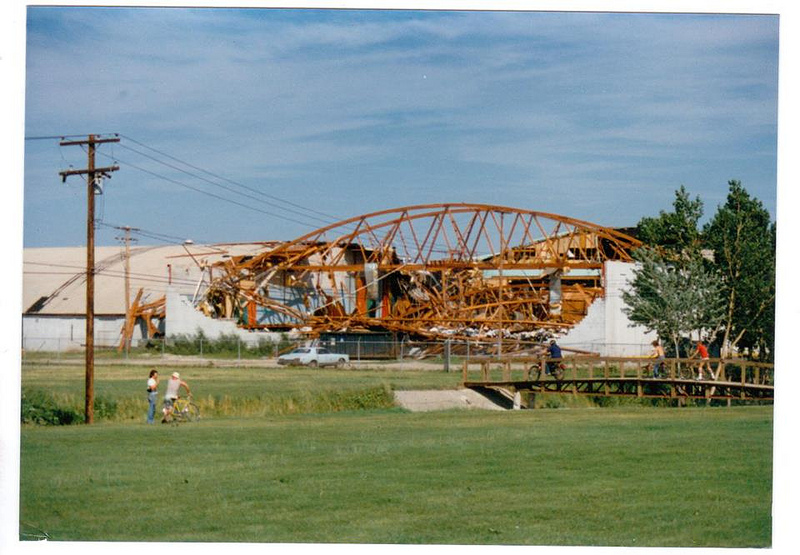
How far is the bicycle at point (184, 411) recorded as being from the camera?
2903cm

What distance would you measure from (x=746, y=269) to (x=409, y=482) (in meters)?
18.9

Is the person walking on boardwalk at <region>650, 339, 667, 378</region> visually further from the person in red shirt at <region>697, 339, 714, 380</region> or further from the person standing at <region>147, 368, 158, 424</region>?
the person standing at <region>147, 368, 158, 424</region>

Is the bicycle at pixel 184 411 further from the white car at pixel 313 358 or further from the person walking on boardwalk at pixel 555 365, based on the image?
the white car at pixel 313 358

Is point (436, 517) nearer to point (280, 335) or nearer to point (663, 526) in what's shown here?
point (663, 526)

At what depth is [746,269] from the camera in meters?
35.0

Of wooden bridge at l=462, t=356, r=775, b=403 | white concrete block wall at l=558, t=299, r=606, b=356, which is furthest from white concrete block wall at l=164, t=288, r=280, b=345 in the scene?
wooden bridge at l=462, t=356, r=775, b=403

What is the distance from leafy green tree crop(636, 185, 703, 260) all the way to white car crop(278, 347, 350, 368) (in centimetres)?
1770


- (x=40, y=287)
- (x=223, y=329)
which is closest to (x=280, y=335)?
(x=223, y=329)

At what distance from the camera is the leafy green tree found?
Result: 3716 centimetres

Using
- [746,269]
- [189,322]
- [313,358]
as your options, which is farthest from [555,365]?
[189,322]

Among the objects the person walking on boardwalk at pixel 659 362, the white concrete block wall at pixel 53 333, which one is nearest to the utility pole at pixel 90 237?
the person walking on boardwalk at pixel 659 362

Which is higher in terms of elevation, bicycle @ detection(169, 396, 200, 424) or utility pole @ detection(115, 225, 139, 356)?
utility pole @ detection(115, 225, 139, 356)

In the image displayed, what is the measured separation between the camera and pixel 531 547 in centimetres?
1680

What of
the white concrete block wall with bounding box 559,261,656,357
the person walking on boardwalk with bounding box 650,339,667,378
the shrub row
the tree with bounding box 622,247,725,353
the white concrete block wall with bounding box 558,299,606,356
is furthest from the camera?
the white concrete block wall with bounding box 558,299,606,356
